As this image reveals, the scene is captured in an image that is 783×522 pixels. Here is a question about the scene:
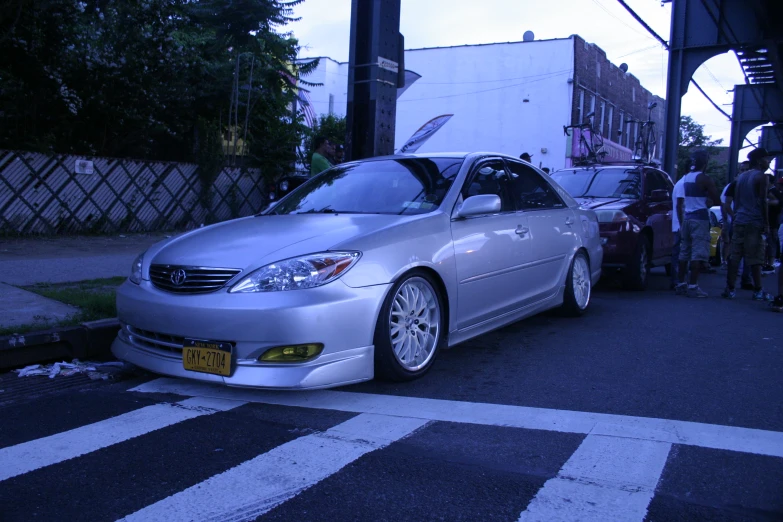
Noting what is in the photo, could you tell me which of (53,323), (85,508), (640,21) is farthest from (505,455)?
(640,21)

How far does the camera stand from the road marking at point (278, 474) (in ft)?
8.91

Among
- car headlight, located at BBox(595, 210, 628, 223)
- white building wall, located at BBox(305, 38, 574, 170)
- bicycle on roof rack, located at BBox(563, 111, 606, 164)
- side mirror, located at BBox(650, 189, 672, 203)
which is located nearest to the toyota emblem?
car headlight, located at BBox(595, 210, 628, 223)

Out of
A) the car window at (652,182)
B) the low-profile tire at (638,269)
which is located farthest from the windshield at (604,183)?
the low-profile tire at (638,269)

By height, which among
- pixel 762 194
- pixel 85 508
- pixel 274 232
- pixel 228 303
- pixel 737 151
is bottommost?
pixel 85 508

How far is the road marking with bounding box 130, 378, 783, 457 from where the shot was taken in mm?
3523

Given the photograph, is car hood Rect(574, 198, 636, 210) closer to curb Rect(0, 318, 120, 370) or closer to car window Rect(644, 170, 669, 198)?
car window Rect(644, 170, 669, 198)

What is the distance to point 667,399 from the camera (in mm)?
4242

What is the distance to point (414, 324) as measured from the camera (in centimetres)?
449

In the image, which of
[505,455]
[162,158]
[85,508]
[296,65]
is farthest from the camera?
[296,65]

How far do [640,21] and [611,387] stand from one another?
11066 mm

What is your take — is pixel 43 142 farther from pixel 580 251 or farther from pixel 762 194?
pixel 762 194

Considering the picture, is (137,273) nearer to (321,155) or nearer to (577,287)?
(577,287)

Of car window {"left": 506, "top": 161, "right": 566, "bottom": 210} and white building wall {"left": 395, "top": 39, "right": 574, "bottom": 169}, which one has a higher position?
white building wall {"left": 395, "top": 39, "right": 574, "bottom": 169}

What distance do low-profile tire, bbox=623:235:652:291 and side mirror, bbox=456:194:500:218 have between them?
14.8 feet
